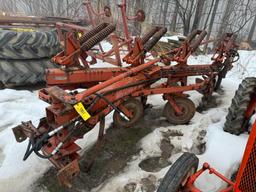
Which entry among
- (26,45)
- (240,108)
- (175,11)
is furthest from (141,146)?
(175,11)

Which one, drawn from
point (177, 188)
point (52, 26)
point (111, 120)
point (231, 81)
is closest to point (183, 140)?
point (111, 120)

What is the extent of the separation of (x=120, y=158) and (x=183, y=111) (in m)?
1.25

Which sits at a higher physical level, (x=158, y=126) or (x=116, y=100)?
(x=116, y=100)

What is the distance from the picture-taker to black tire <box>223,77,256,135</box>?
3.35 metres

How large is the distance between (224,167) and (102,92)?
1.64m

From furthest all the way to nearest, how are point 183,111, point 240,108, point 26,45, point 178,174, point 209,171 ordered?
point 26,45
point 183,111
point 240,108
point 209,171
point 178,174

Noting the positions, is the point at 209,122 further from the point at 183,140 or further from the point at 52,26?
the point at 52,26

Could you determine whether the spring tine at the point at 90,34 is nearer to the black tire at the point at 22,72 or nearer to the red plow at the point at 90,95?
the red plow at the point at 90,95

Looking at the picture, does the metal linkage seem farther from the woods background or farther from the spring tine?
the woods background

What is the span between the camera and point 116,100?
120 inches

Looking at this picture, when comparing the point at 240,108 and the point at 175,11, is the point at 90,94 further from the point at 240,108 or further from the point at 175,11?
the point at 175,11

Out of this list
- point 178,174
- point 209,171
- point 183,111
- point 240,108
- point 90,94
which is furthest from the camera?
point 183,111

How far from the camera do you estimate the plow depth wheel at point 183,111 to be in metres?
3.94

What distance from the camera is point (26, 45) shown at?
4.84 meters
